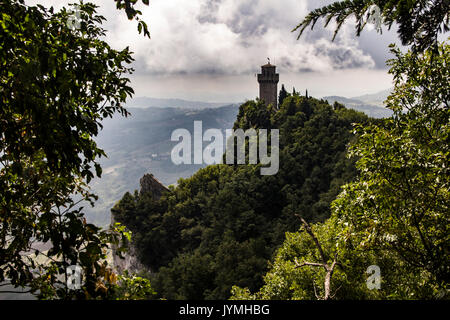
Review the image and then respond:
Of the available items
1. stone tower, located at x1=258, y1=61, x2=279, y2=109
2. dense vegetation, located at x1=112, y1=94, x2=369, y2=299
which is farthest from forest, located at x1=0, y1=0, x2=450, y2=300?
stone tower, located at x1=258, y1=61, x2=279, y2=109

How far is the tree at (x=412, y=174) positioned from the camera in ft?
20.7

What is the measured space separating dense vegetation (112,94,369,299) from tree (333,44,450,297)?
134 feet

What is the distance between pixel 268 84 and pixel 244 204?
27.6 metres

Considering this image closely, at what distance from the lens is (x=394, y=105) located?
7.73 meters

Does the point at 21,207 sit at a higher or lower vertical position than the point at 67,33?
lower

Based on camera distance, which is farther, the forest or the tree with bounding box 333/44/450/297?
the tree with bounding box 333/44/450/297

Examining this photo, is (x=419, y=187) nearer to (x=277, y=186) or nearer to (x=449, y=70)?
(x=449, y=70)

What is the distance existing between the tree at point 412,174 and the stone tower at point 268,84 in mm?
65755

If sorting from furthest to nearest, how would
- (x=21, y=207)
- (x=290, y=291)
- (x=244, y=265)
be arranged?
(x=244, y=265), (x=290, y=291), (x=21, y=207)

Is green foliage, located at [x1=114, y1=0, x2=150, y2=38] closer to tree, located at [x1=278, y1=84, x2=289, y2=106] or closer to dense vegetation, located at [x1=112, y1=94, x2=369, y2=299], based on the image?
dense vegetation, located at [x1=112, y1=94, x2=369, y2=299]

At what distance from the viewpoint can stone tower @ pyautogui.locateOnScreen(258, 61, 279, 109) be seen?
71.3 m

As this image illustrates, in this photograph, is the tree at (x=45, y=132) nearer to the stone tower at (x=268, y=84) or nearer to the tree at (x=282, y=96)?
the stone tower at (x=268, y=84)
